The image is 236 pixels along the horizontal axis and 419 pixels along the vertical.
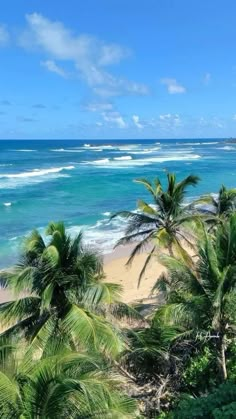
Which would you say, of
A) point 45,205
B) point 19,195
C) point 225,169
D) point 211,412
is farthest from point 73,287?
point 225,169

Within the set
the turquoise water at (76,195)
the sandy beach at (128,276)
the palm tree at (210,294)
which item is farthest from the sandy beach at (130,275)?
the palm tree at (210,294)

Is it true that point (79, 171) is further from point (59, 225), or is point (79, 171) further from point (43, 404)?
point (43, 404)

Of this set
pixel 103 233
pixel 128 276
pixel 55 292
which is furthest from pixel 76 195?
pixel 55 292

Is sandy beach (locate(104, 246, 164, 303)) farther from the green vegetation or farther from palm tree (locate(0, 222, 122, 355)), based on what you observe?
palm tree (locate(0, 222, 122, 355))

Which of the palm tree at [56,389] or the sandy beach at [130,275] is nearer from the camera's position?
the palm tree at [56,389]

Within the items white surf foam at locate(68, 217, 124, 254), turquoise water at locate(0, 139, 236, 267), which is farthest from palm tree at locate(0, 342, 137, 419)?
white surf foam at locate(68, 217, 124, 254)

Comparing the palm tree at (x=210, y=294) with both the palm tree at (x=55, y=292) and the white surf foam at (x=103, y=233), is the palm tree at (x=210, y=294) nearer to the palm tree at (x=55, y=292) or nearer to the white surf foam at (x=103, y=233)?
the palm tree at (x=55, y=292)
